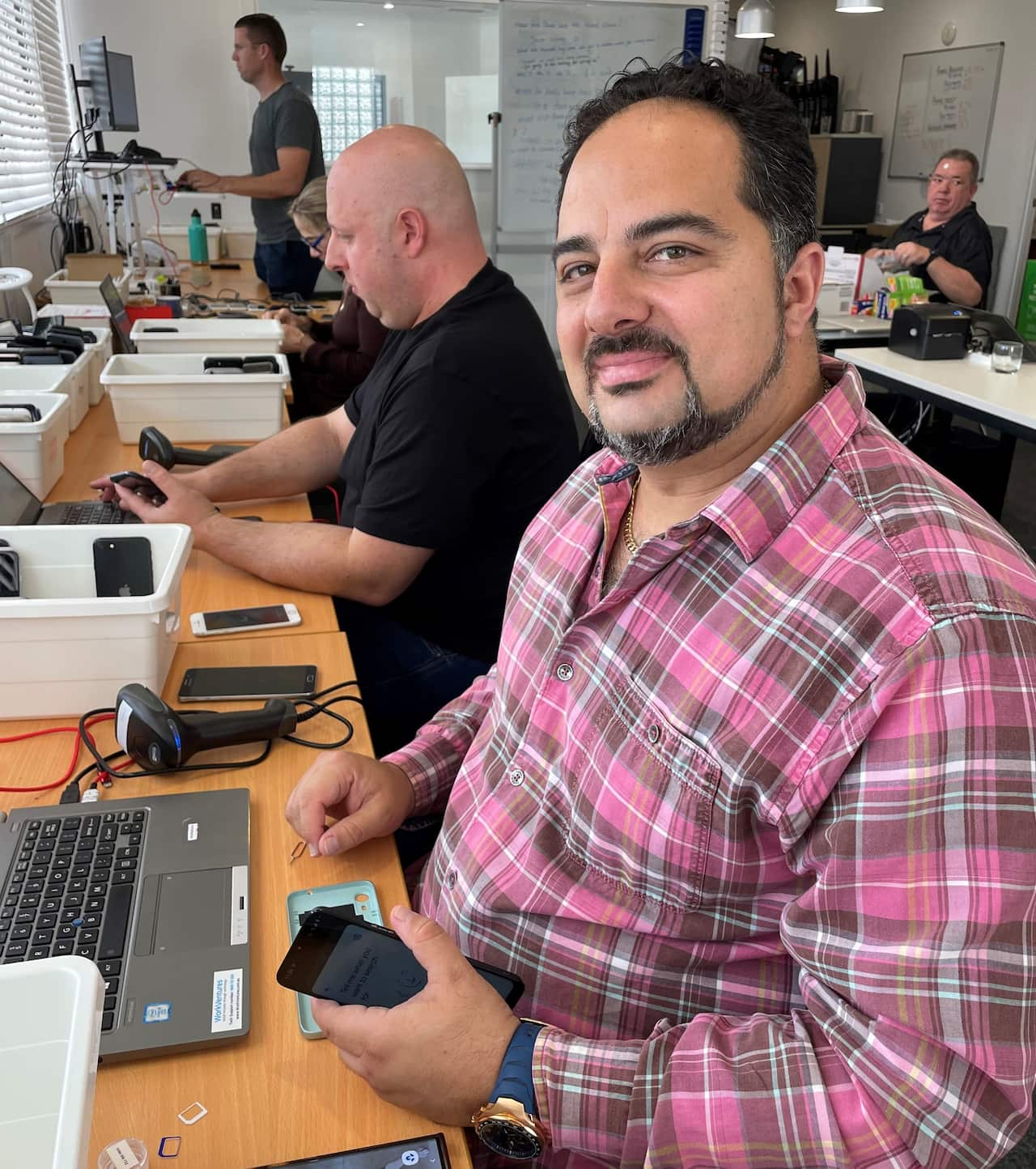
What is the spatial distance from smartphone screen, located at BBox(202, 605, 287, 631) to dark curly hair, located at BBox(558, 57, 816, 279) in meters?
0.89

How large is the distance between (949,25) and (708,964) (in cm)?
780

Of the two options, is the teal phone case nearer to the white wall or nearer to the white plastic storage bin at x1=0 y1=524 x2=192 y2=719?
the white plastic storage bin at x1=0 y1=524 x2=192 y2=719

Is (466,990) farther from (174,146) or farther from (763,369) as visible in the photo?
(174,146)

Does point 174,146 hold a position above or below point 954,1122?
above

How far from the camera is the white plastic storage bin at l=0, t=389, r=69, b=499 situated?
1811mm

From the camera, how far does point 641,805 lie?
0.80 metres

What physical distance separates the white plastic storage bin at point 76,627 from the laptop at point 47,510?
1.59 ft

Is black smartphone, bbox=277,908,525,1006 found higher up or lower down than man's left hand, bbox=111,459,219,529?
lower down

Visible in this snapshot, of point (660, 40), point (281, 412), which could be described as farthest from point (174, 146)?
point (281, 412)

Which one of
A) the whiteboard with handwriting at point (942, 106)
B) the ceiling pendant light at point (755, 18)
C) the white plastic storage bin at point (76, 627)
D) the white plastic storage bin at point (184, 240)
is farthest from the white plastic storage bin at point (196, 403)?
the whiteboard with handwriting at point (942, 106)

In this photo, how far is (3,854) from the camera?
37.0 inches

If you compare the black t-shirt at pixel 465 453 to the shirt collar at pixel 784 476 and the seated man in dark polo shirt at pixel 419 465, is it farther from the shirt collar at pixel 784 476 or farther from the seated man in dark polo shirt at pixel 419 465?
the shirt collar at pixel 784 476

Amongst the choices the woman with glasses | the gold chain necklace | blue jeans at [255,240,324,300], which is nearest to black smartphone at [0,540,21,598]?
the gold chain necklace

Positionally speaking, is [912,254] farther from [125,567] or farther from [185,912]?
[185,912]
